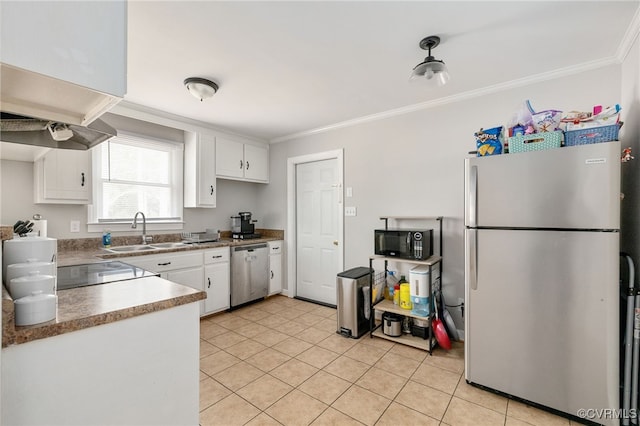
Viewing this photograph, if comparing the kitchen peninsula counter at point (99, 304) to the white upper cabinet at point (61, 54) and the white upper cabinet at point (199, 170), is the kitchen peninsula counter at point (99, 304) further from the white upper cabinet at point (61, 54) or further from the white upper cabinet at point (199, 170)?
the white upper cabinet at point (199, 170)

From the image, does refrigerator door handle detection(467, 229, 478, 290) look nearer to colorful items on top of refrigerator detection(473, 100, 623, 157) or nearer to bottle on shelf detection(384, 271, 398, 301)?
colorful items on top of refrigerator detection(473, 100, 623, 157)

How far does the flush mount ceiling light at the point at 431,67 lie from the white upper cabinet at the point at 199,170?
8.87 ft

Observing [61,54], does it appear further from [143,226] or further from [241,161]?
[241,161]

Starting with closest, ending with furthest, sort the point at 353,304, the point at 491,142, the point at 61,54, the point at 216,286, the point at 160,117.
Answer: the point at 61,54
the point at 491,142
the point at 353,304
the point at 160,117
the point at 216,286

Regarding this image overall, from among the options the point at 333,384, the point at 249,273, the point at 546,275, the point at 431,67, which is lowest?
the point at 333,384

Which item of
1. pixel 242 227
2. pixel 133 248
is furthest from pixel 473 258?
pixel 133 248

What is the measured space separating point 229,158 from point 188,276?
5.42 ft

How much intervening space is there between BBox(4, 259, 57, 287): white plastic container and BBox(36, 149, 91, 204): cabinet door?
2037mm

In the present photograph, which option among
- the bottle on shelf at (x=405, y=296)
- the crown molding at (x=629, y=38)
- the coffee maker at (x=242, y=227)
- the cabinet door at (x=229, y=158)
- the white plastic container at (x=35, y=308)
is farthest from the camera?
the coffee maker at (x=242, y=227)

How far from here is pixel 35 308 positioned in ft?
2.92

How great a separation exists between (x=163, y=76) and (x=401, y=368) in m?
3.10

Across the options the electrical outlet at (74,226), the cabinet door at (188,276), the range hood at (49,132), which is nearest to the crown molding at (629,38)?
the range hood at (49,132)

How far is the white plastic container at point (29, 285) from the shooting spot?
2.92 ft

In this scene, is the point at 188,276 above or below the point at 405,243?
below
